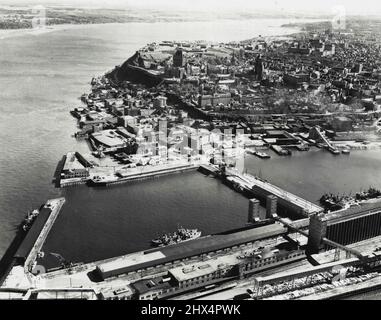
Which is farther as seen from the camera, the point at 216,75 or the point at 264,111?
the point at 216,75

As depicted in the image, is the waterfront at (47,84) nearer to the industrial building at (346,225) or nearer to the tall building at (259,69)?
the industrial building at (346,225)

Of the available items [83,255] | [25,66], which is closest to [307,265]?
A: [83,255]

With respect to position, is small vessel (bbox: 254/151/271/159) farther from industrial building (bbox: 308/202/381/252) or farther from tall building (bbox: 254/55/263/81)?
tall building (bbox: 254/55/263/81)

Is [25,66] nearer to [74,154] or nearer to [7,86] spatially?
[7,86]

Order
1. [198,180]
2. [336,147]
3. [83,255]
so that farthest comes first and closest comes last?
[336,147] < [198,180] < [83,255]

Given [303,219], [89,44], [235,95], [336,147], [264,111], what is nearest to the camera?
[303,219]
